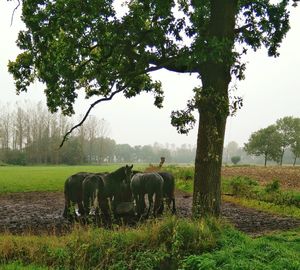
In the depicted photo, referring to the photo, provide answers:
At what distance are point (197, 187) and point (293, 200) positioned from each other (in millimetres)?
9236

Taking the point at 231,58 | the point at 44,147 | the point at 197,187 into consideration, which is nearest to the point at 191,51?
the point at 231,58

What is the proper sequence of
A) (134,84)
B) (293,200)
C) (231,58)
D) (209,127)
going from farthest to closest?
(293,200) → (134,84) → (209,127) → (231,58)

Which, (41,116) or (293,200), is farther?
(41,116)

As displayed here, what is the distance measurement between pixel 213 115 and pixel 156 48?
385cm

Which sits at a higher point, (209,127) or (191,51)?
(191,51)

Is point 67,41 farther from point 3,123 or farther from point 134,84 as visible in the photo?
point 3,123

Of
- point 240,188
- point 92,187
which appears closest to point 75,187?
point 92,187

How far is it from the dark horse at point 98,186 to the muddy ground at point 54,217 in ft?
3.33

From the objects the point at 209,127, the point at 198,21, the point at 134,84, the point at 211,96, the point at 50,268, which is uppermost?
the point at 198,21

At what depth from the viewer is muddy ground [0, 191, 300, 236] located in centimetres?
1392

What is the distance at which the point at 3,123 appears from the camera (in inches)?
4596

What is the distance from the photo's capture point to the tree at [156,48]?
513 inches

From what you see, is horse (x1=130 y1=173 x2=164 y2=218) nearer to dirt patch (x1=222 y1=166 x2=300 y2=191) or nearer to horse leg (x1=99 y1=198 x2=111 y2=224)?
horse leg (x1=99 y1=198 x2=111 y2=224)

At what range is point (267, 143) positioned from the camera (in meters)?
81.2
